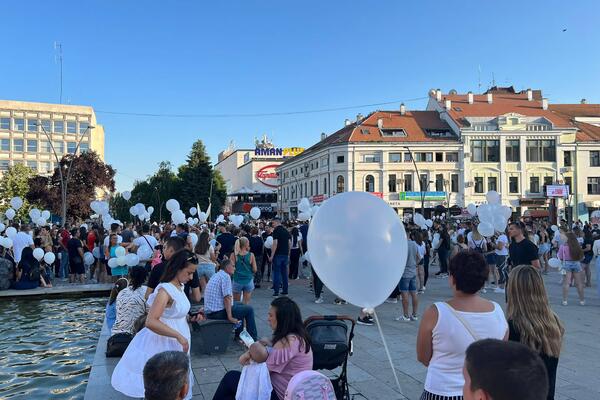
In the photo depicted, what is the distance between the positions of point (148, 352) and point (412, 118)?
174 ft

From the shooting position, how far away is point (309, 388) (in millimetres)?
2918

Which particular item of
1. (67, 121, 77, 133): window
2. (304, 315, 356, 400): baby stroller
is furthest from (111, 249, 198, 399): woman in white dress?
(67, 121, 77, 133): window

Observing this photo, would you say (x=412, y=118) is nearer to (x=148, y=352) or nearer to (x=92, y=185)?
(x=92, y=185)

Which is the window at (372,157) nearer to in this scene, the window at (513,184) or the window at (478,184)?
the window at (478,184)

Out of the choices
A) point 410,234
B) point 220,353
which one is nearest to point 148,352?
point 220,353

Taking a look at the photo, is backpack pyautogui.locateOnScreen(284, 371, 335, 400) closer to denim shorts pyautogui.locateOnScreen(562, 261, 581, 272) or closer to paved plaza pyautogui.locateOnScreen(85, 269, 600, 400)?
paved plaza pyautogui.locateOnScreen(85, 269, 600, 400)

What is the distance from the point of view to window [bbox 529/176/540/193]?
4903 centimetres

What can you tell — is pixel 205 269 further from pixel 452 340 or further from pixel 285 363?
pixel 452 340

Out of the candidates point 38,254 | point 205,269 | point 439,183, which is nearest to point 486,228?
point 205,269

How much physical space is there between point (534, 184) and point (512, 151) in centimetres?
436

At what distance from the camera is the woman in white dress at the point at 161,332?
375cm

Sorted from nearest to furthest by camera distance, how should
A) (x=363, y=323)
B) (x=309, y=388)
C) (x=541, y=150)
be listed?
(x=309, y=388), (x=363, y=323), (x=541, y=150)

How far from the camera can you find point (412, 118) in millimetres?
53594

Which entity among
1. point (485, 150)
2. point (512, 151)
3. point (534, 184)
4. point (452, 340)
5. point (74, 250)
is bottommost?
point (74, 250)
